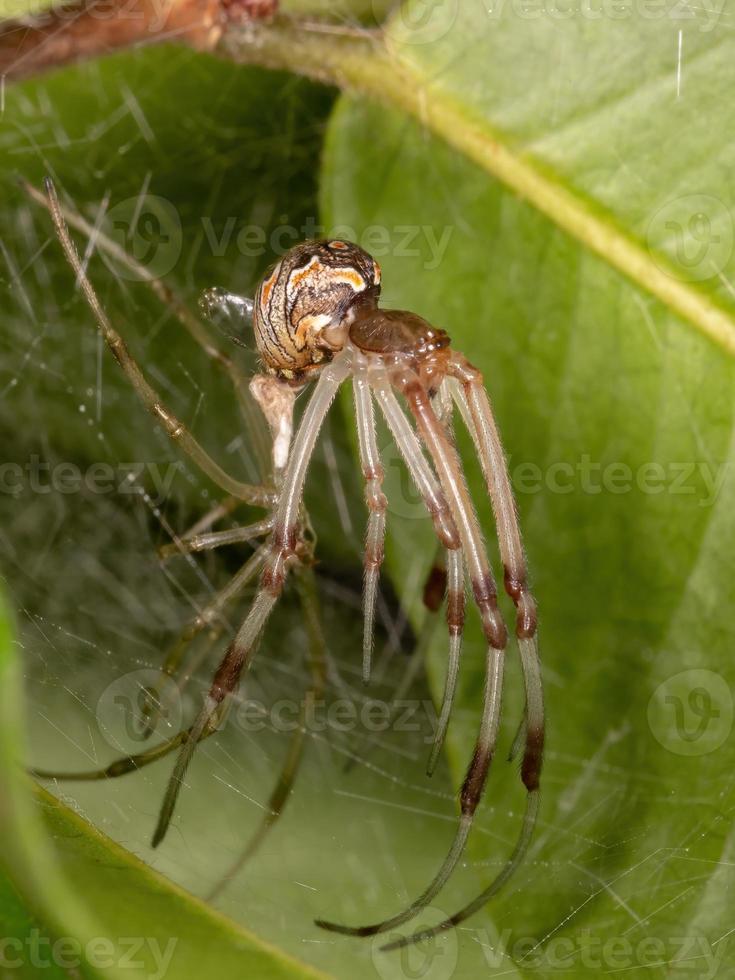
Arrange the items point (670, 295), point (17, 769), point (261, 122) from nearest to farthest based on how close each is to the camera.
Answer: point (17, 769) < point (670, 295) < point (261, 122)

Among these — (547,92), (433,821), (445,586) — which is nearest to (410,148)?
(547,92)

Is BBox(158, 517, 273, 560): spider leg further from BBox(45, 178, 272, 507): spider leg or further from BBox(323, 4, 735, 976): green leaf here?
BBox(323, 4, 735, 976): green leaf

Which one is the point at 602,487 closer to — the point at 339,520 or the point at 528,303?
the point at 528,303

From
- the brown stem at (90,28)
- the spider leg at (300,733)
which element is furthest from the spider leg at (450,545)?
the brown stem at (90,28)

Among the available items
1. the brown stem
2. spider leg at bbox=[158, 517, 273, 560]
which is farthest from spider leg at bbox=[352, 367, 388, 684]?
the brown stem

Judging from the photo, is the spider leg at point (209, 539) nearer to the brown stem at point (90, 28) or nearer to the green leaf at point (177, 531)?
the green leaf at point (177, 531)

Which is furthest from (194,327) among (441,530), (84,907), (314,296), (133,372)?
(84,907)

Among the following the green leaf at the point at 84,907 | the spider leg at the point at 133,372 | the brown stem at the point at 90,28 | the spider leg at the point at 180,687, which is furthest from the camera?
the spider leg at the point at 133,372
